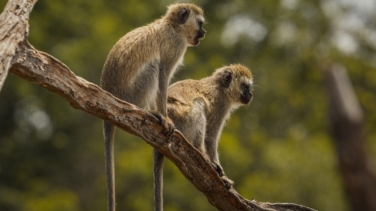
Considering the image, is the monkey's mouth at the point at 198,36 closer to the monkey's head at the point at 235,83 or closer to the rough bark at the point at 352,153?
the monkey's head at the point at 235,83

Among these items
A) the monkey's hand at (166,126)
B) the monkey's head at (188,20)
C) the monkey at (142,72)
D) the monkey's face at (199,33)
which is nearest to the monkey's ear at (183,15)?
the monkey's head at (188,20)

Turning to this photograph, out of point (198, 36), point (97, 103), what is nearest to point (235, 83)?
point (198, 36)

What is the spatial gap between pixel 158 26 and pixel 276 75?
23.0 metres

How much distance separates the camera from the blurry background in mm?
25984

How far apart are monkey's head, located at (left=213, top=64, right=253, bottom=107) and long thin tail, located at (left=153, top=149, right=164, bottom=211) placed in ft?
5.92

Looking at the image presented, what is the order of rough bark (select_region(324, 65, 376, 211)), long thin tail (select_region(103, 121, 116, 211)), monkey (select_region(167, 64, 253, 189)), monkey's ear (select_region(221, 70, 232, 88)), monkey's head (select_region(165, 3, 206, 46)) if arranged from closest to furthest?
long thin tail (select_region(103, 121, 116, 211))
monkey (select_region(167, 64, 253, 189))
monkey's head (select_region(165, 3, 206, 46))
monkey's ear (select_region(221, 70, 232, 88))
rough bark (select_region(324, 65, 376, 211))

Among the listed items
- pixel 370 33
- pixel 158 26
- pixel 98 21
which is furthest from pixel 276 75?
pixel 158 26

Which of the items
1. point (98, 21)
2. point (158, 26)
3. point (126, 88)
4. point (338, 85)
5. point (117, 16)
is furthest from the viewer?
point (117, 16)

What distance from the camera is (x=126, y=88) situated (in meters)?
8.27

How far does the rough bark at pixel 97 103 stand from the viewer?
6.42 meters

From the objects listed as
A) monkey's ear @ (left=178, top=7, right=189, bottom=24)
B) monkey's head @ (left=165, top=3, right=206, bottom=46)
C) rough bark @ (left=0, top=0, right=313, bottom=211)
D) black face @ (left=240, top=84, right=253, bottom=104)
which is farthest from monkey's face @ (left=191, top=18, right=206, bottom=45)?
rough bark @ (left=0, top=0, right=313, bottom=211)

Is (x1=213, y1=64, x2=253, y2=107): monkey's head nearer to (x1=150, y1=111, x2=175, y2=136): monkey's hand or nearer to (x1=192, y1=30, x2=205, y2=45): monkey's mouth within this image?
(x1=192, y1=30, x2=205, y2=45): monkey's mouth

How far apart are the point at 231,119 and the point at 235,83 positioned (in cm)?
1748

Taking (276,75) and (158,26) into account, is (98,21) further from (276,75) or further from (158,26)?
(158,26)
